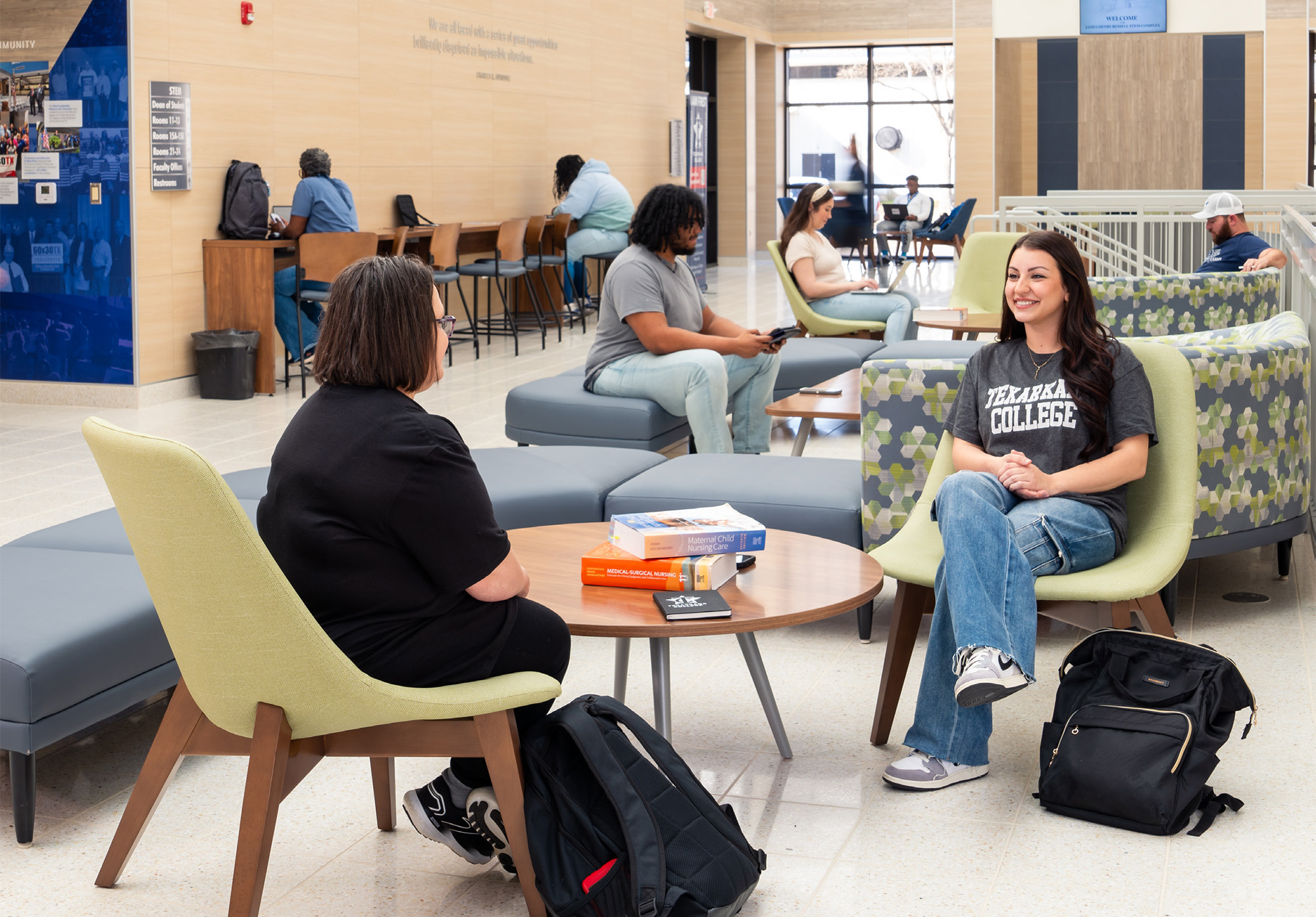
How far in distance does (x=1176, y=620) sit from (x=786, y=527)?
114cm

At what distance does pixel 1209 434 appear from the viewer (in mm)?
3771

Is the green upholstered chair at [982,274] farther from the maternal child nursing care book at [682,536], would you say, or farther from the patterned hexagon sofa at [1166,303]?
the maternal child nursing care book at [682,536]

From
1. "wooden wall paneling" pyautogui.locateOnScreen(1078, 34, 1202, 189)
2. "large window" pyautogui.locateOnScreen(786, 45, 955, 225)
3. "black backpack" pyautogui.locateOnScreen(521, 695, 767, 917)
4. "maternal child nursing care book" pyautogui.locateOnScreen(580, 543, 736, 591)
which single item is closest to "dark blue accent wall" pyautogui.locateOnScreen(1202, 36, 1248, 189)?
"wooden wall paneling" pyautogui.locateOnScreen(1078, 34, 1202, 189)

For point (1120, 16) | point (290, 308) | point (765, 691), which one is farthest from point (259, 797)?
point (1120, 16)

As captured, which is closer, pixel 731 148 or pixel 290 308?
pixel 290 308

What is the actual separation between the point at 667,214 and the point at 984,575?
8.97 ft

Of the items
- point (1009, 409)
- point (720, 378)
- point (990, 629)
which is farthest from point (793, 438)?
point (990, 629)

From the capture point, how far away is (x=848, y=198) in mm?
21500

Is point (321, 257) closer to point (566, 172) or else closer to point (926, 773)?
point (566, 172)

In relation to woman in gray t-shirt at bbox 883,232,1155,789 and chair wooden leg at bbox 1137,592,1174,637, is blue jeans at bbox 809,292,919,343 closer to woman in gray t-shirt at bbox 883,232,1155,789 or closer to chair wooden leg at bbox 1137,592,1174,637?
woman in gray t-shirt at bbox 883,232,1155,789

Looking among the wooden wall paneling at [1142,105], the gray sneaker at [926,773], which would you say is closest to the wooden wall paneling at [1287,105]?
the wooden wall paneling at [1142,105]

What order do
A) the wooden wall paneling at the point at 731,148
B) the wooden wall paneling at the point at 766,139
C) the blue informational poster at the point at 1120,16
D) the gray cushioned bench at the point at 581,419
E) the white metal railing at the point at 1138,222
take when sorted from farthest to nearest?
the wooden wall paneling at the point at 766,139 → the wooden wall paneling at the point at 731,148 → the blue informational poster at the point at 1120,16 → the white metal railing at the point at 1138,222 → the gray cushioned bench at the point at 581,419

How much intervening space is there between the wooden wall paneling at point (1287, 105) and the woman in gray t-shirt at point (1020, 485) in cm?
1446

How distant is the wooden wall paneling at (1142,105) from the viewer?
15328 mm
